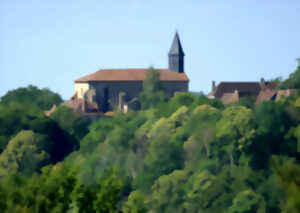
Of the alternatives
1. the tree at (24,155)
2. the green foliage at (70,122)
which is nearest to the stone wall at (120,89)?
the green foliage at (70,122)

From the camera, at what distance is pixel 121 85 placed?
118062mm

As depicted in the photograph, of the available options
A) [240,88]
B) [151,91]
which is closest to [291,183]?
[151,91]

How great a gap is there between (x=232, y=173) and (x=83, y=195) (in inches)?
1320

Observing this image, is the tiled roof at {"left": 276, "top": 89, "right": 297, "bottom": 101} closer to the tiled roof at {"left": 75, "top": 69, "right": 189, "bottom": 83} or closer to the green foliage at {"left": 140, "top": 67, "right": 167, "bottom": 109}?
the green foliage at {"left": 140, "top": 67, "right": 167, "bottom": 109}

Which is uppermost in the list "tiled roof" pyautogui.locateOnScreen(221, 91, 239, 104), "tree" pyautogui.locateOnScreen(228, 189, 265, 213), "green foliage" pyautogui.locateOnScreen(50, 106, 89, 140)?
"tiled roof" pyautogui.locateOnScreen(221, 91, 239, 104)

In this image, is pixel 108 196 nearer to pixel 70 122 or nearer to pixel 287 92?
pixel 287 92

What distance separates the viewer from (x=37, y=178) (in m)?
34.5

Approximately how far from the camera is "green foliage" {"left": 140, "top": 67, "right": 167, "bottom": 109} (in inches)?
4417

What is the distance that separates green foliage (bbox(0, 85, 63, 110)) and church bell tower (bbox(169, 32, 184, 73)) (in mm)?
15701

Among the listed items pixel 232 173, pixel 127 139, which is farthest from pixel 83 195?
pixel 127 139

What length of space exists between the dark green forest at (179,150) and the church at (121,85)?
646 inches

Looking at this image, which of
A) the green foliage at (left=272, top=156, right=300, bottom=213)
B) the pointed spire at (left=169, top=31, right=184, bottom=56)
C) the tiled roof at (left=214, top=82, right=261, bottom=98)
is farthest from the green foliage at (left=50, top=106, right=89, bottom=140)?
the green foliage at (left=272, top=156, right=300, bottom=213)

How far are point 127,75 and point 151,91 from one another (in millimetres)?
7482

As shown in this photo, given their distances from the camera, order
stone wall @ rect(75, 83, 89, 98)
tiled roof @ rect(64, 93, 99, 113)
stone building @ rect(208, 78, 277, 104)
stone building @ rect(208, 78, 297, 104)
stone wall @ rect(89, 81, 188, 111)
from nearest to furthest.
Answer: stone building @ rect(208, 78, 297, 104) → stone building @ rect(208, 78, 277, 104) → tiled roof @ rect(64, 93, 99, 113) → stone wall @ rect(89, 81, 188, 111) → stone wall @ rect(75, 83, 89, 98)
